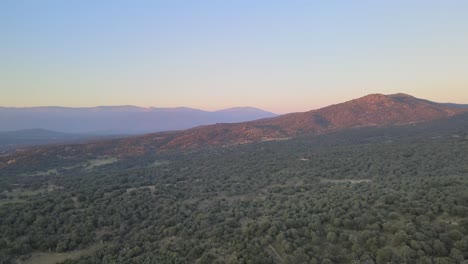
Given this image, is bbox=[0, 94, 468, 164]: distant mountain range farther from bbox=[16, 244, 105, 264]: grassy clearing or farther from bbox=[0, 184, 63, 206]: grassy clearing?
bbox=[16, 244, 105, 264]: grassy clearing

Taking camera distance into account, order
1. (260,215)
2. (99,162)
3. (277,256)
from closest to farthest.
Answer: (277,256) < (260,215) < (99,162)

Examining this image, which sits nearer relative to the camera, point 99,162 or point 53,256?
point 53,256

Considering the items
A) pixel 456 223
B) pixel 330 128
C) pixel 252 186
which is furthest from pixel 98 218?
pixel 330 128

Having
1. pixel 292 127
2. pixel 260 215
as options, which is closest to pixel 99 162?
pixel 260 215

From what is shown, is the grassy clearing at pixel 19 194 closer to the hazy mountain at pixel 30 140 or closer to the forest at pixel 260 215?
the forest at pixel 260 215

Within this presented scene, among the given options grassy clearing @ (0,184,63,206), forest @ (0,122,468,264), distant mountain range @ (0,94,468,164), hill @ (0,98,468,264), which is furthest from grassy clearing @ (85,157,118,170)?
grassy clearing @ (0,184,63,206)

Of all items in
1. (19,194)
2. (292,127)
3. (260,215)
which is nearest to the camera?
(260,215)

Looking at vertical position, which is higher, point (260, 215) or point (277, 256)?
point (260, 215)

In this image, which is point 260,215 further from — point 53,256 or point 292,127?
point 292,127
